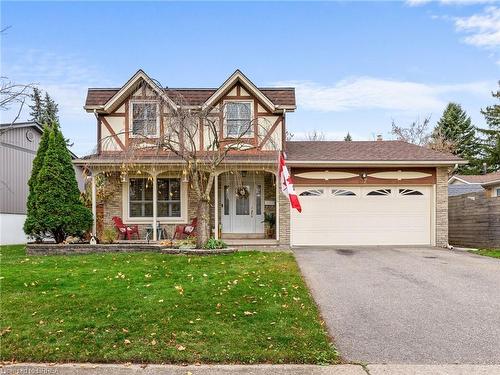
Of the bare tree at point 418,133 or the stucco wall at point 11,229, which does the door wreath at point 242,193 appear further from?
the bare tree at point 418,133

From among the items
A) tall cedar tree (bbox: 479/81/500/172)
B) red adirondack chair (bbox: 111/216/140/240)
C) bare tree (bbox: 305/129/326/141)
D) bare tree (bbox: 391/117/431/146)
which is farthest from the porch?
tall cedar tree (bbox: 479/81/500/172)

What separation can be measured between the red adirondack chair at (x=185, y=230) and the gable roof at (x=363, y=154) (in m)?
4.27

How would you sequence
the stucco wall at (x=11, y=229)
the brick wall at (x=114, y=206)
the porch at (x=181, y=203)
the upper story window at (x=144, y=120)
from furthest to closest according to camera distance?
1. the stucco wall at (x=11, y=229)
2. the brick wall at (x=114, y=206)
3. the porch at (x=181, y=203)
4. the upper story window at (x=144, y=120)

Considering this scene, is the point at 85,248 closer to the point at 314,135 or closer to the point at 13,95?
the point at 13,95

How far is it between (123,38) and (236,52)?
409 cm

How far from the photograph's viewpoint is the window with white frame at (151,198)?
1570 centimetres

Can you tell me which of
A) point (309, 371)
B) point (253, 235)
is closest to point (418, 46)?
point (253, 235)

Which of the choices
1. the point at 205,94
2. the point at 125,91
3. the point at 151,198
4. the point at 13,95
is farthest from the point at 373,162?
the point at 13,95

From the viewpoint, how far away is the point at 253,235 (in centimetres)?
1584

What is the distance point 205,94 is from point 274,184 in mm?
4584

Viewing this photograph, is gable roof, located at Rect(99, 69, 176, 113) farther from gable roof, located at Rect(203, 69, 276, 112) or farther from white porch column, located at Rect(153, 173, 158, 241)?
white porch column, located at Rect(153, 173, 158, 241)

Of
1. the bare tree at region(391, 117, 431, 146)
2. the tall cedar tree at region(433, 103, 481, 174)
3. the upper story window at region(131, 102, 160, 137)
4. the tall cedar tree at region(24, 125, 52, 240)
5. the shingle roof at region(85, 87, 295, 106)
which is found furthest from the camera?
the tall cedar tree at region(433, 103, 481, 174)

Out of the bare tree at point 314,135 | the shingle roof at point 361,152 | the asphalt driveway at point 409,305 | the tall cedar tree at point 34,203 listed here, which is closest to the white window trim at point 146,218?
the tall cedar tree at point 34,203

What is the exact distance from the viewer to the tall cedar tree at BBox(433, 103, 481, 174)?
1490 inches
